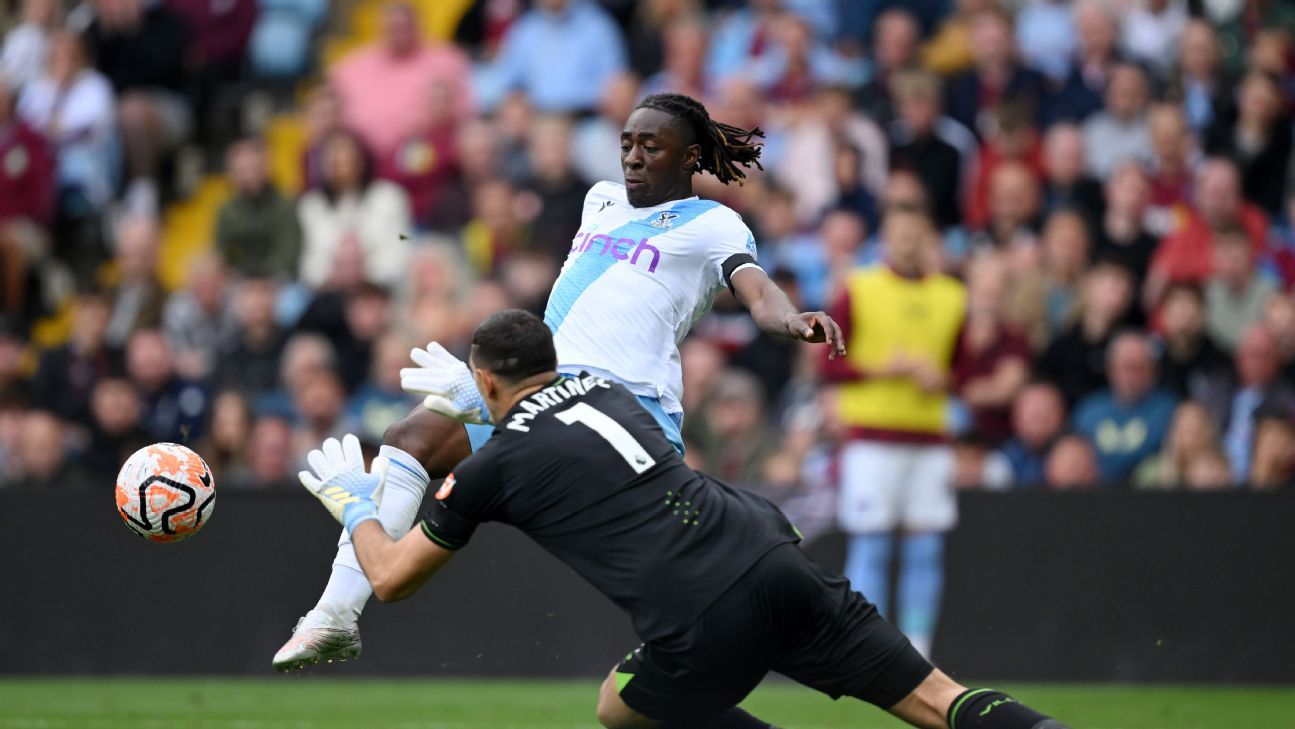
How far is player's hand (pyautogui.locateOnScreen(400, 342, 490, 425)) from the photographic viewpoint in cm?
678

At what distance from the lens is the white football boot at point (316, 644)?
6926 millimetres

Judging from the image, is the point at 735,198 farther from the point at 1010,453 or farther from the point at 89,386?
the point at 89,386

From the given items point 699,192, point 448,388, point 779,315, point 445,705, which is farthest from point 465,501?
point 699,192

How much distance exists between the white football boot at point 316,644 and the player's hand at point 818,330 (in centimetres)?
201

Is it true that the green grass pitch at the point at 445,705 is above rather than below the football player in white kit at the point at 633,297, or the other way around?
below

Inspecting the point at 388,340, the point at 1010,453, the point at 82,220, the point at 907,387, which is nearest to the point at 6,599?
the point at 388,340

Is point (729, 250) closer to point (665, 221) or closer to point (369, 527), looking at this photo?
point (665, 221)

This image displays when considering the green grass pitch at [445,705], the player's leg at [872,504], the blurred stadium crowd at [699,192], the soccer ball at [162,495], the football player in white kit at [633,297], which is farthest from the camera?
the blurred stadium crowd at [699,192]

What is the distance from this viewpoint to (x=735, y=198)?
13.6m

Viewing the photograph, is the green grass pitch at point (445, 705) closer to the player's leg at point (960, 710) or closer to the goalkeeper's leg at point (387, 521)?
the goalkeeper's leg at point (387, 521)

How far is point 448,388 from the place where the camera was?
682cm

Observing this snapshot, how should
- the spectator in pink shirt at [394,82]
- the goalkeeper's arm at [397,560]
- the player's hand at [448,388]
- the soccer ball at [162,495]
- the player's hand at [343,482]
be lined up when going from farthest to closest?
the spectator in pink shirt at [394,82], the soccer ball at [162,495], the player's hand at [448,388], the player's hand at [343,482], the goalkeeper's arm at [397,560]

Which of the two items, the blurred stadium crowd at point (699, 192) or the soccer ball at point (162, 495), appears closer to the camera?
the soccer ball at point (162, 495)

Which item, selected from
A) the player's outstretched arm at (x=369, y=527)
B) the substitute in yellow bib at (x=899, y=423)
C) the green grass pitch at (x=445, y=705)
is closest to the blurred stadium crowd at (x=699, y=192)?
the substitute in yellow bib at (x=899, y=423)
